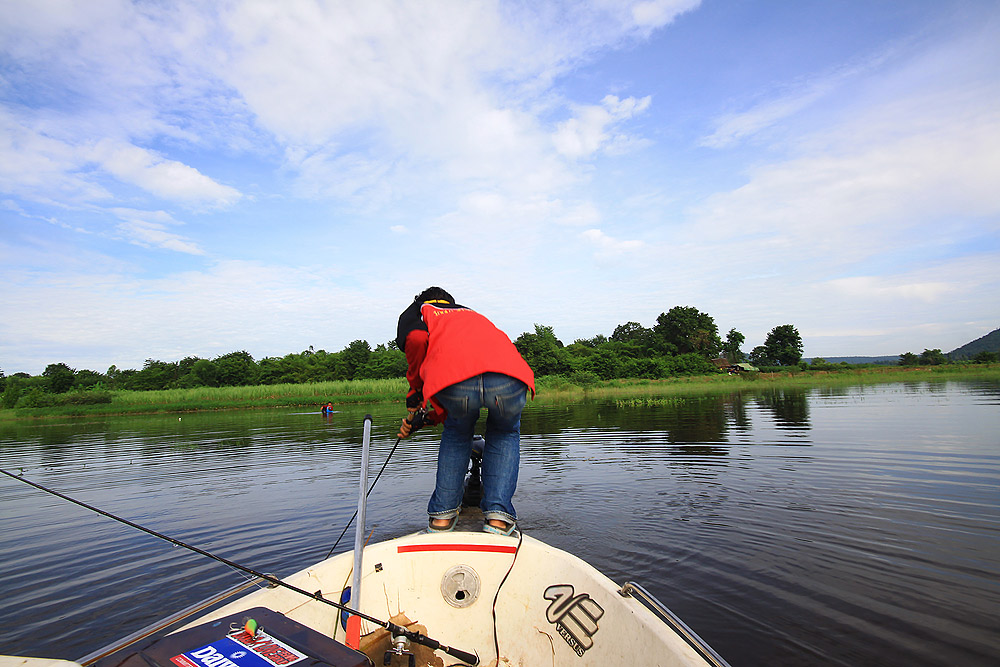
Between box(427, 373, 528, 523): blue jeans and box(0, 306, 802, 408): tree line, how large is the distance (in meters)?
41.9

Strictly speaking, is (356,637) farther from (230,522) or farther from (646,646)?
(230,522)

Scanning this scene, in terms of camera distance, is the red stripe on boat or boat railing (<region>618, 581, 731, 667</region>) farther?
the red stripe on boat

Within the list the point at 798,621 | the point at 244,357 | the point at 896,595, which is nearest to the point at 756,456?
the point at 896,595

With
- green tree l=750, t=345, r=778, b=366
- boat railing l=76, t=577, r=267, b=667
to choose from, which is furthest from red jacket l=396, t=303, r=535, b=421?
green tree l=750, t=345, r=778, b=366

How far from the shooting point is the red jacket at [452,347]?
119 inches

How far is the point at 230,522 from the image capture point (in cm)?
605

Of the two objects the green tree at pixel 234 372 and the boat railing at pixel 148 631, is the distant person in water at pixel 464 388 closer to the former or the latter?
the boat railing at pixel 148 631

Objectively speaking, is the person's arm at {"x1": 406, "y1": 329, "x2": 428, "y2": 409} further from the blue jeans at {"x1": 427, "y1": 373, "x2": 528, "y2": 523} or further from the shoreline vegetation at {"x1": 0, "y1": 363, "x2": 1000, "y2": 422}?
the shoreline vegetation at {"x1": 0, "y1": 363, "x2": 1000, "y2": 422}

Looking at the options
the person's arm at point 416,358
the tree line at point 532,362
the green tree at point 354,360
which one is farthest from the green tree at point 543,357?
the person's arm at point 416,358

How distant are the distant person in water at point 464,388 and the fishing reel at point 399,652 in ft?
2.47

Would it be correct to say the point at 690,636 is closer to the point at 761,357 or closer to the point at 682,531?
the point at 682,531

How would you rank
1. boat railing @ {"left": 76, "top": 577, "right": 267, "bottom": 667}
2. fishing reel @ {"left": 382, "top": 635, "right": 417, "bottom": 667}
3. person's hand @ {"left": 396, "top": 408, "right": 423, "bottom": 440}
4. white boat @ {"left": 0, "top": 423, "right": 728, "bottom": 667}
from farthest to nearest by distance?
1. person's hand @ {"left": 396, "top": 408, "right": 423, "bottom": 440}
2. fishing reel @ {"left": 382, "top": 635, "right": 417, "bottom": 667}
3. white boat @ {"left": 0, "top": 423, "right": 728, "bottom": 667}
4. boat railing @ {"left": 76, "top": 577, "right": 267, "bottom": 667}

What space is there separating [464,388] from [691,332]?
70.7m

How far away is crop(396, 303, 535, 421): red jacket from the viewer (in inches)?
119
